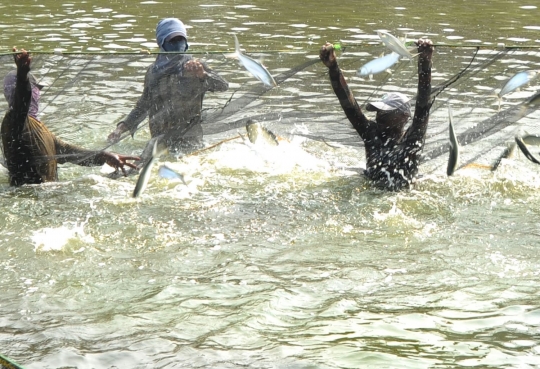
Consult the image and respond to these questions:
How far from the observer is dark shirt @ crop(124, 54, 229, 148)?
7898 millimetres

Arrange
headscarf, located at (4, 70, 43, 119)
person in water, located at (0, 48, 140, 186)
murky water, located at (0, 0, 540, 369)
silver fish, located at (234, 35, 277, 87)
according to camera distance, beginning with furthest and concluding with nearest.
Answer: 1. headscarf, located at (4, 70, 43, 119)
2. person in water, located at (0, 48, 140, 186)
3. silver fish, located at (234, 35, 277, 87)
4. murky water, located at (0, 0, 540, 369)

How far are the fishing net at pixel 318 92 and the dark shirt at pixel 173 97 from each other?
9 cm

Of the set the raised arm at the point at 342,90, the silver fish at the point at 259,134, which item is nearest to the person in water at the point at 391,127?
the raised arm at the point at 342,90

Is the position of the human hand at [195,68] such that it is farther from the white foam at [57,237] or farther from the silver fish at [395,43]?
the silver fish at [395,43]

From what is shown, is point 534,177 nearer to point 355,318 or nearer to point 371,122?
point 371,122

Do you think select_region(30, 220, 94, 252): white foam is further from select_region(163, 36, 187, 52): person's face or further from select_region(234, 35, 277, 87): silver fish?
select_region(163, 36, 187, 52): person's face

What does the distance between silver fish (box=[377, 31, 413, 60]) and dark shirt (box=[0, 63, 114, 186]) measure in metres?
2.78

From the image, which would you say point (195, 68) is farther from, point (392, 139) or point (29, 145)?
point (392, 139)

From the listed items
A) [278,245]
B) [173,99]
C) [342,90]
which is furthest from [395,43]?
[173,99]

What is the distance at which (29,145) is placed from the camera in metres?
7.41

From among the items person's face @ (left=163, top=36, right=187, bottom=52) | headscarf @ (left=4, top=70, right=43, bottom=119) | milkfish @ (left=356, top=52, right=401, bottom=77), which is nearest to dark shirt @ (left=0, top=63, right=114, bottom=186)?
headscarf @ (left=4, top=70, right=43, bottom=119)

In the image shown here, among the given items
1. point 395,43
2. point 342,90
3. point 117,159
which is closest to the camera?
point 395,43

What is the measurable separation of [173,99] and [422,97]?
2.32 metres

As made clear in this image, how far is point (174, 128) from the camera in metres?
8.02
